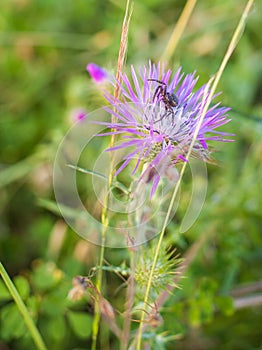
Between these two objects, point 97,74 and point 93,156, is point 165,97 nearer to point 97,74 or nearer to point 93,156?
point 97,74

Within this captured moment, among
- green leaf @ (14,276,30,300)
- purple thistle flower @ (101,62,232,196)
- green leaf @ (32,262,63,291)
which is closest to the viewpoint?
purple thistle flower @ (101,62,232,196)

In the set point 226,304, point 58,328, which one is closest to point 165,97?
point 226,304

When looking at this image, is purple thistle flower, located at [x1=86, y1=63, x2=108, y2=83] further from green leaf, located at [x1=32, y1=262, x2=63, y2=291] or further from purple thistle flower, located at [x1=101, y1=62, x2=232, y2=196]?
green leaf, located at [x1=32, y1=262, x2=63, y2=291]

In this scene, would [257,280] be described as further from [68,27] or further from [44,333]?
[68,27]

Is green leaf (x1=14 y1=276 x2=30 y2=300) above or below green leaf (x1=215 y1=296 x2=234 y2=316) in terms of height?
above

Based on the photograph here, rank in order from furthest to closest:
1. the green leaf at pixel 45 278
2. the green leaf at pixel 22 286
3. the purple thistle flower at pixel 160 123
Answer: the green leaf at pixel 45 278 < the green leaf at pixel 22 286 < the purple thistle flower at pixel 160 123

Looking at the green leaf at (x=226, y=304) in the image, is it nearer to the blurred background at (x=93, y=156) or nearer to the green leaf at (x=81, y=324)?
the blurred background at (x=93, y=156)

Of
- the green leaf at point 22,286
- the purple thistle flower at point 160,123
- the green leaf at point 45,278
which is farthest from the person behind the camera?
the green leaf at point 45,278

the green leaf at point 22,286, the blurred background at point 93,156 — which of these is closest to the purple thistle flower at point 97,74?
the blurred background at point 93,156

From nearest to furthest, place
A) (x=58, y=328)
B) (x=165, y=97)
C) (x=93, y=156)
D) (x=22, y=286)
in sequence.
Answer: (x=165, y=97) < (x=22, y=286) < (x=58, y=328) < (x=93, y=156)

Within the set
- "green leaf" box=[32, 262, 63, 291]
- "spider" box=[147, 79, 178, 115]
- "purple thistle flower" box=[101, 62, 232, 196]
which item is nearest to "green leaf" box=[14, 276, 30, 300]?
"green leaf" box=[32, 262, 63, 291]
